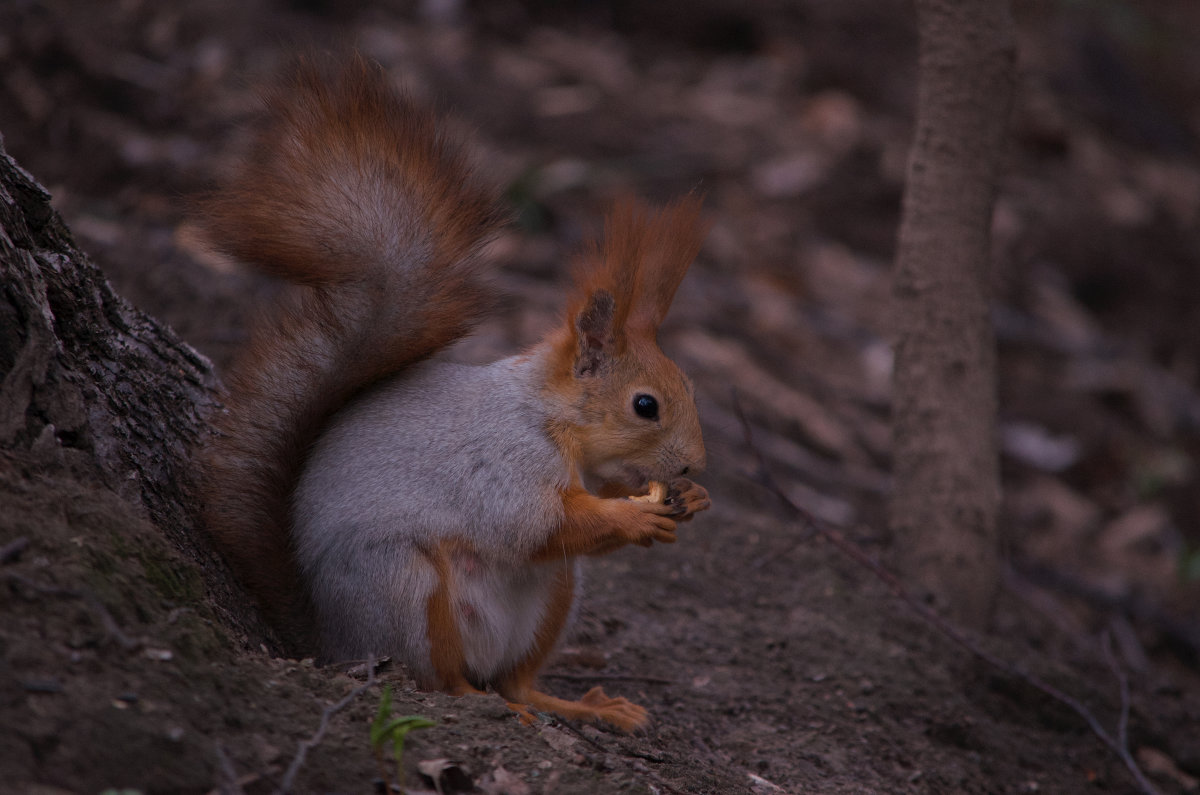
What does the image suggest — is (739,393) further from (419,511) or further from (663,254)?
(419,511)

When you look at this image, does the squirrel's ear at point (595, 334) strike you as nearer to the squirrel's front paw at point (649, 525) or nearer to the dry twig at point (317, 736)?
the squirrel's front paw at point (649, 525)

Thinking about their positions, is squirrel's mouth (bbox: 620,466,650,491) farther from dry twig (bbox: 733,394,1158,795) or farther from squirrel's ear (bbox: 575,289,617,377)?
dry twig (bbox: 733,394,1158,795)

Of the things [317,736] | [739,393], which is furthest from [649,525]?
[739,393]

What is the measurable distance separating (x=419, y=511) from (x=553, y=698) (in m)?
0.51

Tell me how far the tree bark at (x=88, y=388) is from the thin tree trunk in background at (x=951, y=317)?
1642 mm

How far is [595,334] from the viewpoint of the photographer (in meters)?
1.99

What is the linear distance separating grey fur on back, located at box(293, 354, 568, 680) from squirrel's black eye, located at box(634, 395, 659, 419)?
0.17 metres

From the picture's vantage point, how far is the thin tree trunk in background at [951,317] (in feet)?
8.18

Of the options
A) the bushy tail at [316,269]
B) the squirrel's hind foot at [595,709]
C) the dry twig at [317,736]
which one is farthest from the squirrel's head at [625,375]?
the dry twig at [317,736]

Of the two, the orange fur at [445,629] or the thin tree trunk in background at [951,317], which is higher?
the thin tree trunk in background at [951,317]

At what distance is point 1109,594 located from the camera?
3553 mm

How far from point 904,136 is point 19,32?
4.23 meters

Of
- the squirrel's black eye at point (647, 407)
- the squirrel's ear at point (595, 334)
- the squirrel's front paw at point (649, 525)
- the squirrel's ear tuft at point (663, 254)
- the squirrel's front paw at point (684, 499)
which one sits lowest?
the squirrel's front paw at point (649, 525)

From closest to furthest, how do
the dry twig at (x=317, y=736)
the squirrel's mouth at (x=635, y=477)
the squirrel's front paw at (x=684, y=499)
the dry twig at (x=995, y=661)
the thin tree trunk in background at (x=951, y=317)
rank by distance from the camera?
the dry twig at (x=317, y=736), the squirrel's front paw at (x=684, y=499), the squirrel's mouth at (x=635, y=477), the dry twig at (x=995, y=661), the thin tree trunk in background at (x=951, y=317)
